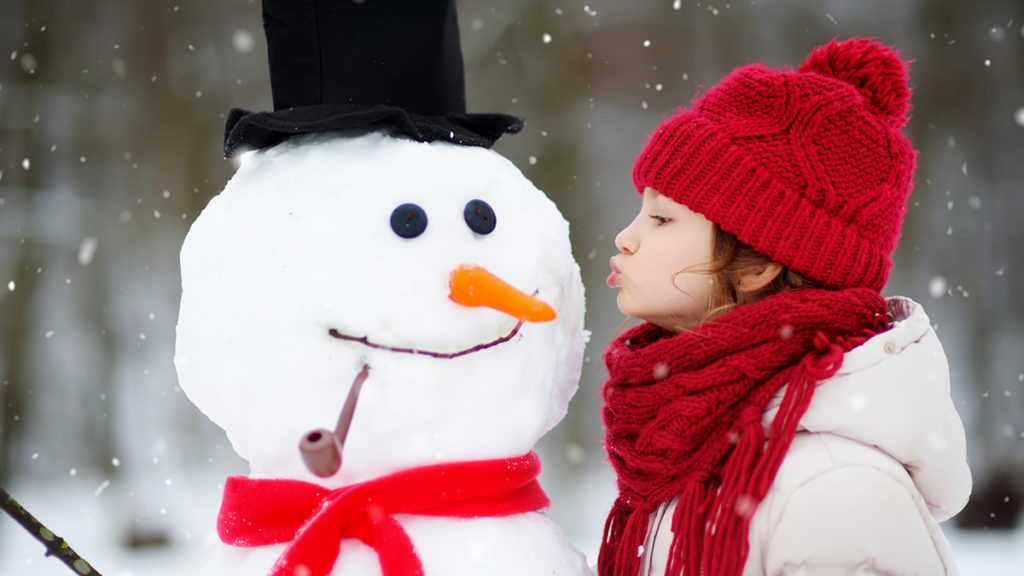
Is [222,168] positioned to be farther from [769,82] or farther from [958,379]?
[958,379]

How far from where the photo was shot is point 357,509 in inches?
40.0

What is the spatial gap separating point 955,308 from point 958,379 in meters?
0.28

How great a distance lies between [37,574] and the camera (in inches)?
103

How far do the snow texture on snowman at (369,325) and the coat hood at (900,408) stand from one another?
1.22 ft

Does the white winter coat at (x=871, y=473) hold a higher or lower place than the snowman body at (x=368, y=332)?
lower

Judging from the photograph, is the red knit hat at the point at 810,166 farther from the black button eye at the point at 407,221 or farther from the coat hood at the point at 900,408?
the black button eye at the point at 407,221

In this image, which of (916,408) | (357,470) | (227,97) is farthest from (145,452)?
(916,408)

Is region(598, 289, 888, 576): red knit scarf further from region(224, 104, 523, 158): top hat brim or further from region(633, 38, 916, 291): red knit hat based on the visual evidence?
region(224, 104, 523, 158): top hat brim

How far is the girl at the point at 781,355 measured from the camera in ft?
3.36

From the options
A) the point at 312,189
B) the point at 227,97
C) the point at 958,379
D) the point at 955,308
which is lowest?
the point at 958,379

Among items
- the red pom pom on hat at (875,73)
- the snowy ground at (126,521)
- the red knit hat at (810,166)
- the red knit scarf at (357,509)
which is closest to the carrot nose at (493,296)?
the red knit scarf at (357,509)

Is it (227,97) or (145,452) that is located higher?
(227,97)

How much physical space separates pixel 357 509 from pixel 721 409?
0.49 metres

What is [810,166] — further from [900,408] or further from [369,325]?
[369,325]
